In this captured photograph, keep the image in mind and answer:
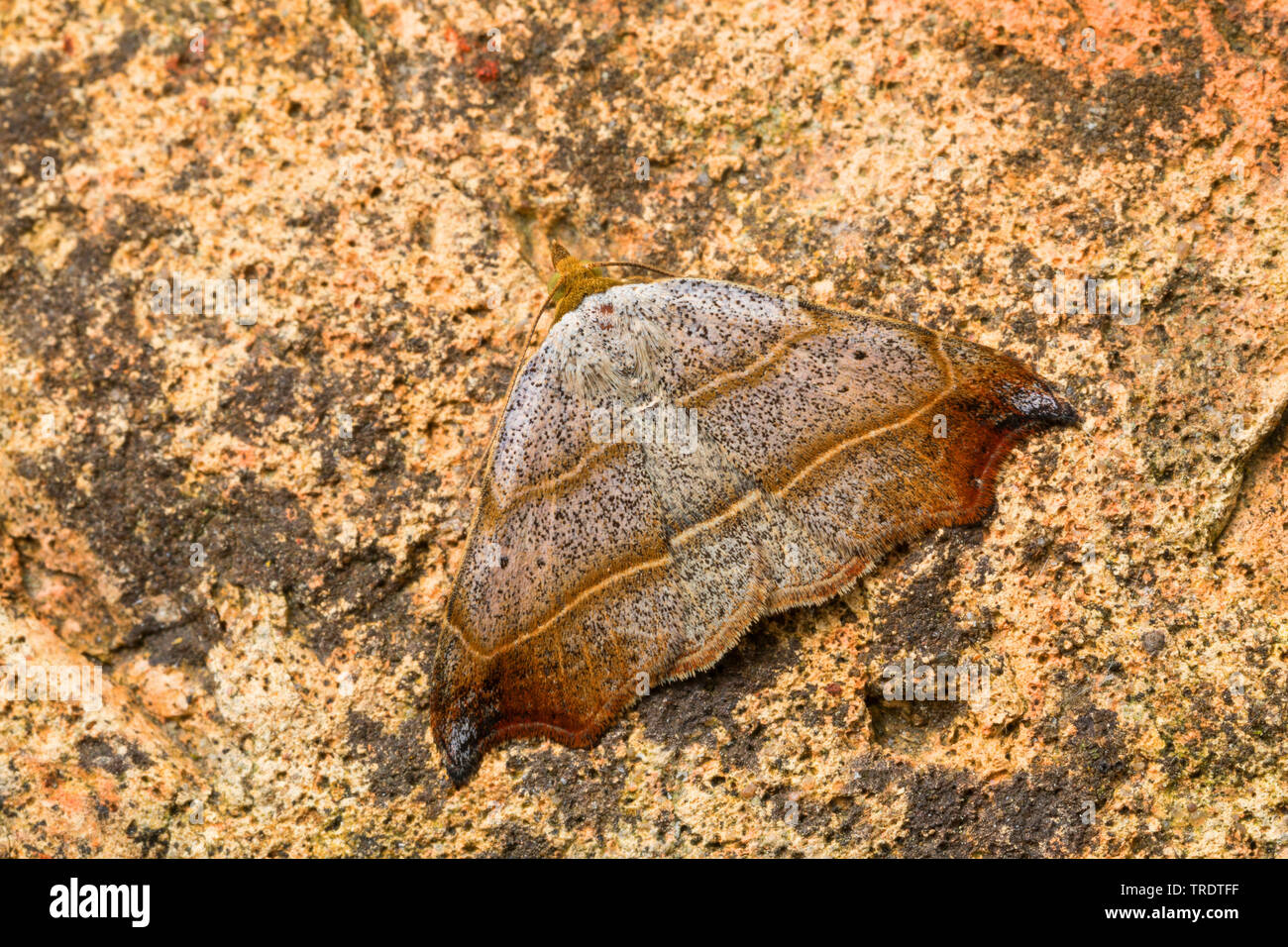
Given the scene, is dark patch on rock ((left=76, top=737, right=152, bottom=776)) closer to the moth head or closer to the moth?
the moth

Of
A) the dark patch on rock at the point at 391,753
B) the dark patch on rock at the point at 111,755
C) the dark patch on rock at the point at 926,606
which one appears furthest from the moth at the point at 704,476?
the dark patch on rock at the point at 111,755

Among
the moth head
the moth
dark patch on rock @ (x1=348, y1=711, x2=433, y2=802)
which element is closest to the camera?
the moth

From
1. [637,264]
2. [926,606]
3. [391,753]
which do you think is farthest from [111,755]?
[926,606]

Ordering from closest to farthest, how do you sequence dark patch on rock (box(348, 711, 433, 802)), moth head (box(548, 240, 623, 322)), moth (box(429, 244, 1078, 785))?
moth (box(429, 244, 1078, 785)) → moth head (box(548, 240, 623, 322)) → dark patch on rock (box(348, 711, 433, 802))

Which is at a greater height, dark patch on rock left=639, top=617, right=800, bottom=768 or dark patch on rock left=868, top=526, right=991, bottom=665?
dark patch on rock left=868, top=526, right=991, bottom=665

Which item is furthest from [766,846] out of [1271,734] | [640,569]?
[1271,734]

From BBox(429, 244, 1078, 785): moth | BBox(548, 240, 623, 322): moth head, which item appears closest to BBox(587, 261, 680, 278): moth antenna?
BBox(548, 240, 623, 322): moth head

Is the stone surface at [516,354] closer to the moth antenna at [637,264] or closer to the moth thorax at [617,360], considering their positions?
the moth antenna at [637,264]
